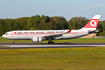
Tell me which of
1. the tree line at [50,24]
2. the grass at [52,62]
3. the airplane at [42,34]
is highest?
the tree line at [50,24]

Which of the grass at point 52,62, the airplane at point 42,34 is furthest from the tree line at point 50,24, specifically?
the grass at point 52,62

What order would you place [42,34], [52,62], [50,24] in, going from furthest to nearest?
[50,24] < [42,34] < [52,62]

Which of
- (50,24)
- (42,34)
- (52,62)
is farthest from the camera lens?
(50,24)

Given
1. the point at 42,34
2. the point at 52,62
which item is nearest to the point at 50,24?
the point at 42,34

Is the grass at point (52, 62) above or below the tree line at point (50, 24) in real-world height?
below

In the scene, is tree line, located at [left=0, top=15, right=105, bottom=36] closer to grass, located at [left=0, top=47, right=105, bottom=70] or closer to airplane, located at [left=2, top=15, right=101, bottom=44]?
airplane, located at [left=2, top=15, right=101, bottom=44]

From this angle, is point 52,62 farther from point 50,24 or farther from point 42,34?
point 50,24

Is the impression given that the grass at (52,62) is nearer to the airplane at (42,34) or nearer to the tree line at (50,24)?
the airplane at (42,34)

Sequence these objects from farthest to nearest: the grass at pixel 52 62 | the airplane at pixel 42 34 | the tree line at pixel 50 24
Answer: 1. the tree line at pixel 50 24
2. the airplane at pixel 42 34
3. the grass at pixel 52 62

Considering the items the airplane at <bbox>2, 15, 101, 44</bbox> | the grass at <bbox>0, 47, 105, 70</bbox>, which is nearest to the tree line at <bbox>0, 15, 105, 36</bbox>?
the airplane at <bbox>2, 15, 101, 44</bbox>

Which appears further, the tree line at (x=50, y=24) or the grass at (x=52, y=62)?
the tree line at (x=50, y=24)

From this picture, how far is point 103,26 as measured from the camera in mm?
128500

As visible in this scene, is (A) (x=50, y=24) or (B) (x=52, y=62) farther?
(A) (x=50, y=24)

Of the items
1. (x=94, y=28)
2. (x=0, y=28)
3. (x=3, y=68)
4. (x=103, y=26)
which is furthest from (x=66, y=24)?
(x=3, y=68)
